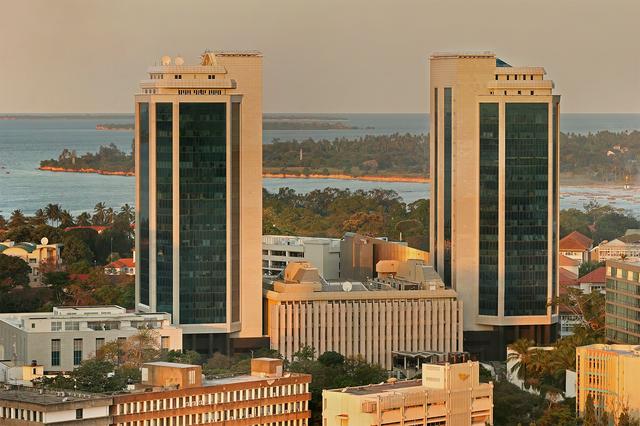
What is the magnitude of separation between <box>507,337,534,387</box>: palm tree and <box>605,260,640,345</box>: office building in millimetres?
2893

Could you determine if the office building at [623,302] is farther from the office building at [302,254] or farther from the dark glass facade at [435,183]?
the office building at [302,254]

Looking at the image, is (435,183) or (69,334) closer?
(69,334)

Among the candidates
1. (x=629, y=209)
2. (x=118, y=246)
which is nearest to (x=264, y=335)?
(x=118, y=246)

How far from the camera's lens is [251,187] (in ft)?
308

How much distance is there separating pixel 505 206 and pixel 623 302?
10657mm

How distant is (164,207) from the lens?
92875mm

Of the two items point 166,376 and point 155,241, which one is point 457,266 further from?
point 166,376

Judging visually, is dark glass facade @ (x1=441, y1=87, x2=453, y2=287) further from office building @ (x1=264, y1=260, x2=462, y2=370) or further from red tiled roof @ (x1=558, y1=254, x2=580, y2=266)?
red tiled roof @ (x1=558, y1=254, x2=580, y2=266)

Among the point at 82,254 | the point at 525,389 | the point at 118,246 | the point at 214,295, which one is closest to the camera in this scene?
the point at 525,389

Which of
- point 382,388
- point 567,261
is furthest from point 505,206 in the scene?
point 567,261

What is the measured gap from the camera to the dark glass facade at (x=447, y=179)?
99125mm

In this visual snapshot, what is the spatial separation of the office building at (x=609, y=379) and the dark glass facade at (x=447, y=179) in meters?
22.1

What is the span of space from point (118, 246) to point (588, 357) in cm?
6792

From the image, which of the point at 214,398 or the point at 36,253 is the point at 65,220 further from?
the point at 214,398
